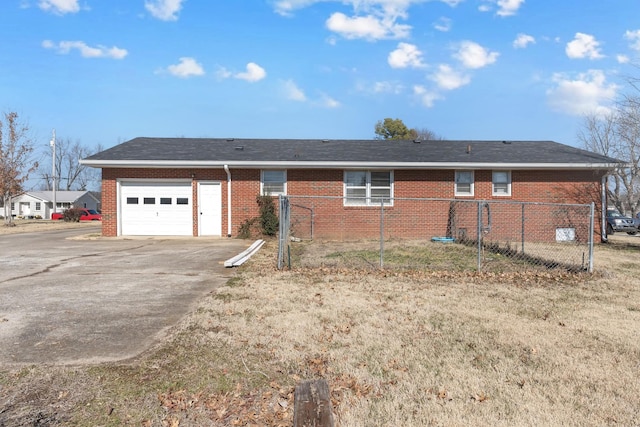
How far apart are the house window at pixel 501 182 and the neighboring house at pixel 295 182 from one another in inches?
1.4

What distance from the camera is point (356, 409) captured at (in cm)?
303

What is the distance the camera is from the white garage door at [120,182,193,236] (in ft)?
50.4

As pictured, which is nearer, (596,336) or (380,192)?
(596,336)

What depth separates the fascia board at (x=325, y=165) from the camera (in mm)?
14742

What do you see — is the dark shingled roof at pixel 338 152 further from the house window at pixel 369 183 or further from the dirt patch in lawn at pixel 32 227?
the dirt patch in lawn at pixel 32 227

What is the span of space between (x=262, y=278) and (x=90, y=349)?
3.79m

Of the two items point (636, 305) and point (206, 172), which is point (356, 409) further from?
point (206, 172)

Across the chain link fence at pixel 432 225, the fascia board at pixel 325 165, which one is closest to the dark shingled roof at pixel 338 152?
the fascia board at pixel 325 165

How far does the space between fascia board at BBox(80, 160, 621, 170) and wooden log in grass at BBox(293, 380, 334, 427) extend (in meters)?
12.0

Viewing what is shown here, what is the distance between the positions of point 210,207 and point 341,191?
486cm

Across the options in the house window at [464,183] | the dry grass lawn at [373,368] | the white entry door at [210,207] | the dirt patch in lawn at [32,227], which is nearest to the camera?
the dry grass lawn at [373,368]

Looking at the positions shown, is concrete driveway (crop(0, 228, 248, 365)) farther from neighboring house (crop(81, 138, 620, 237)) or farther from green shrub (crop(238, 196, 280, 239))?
neighboring house (crop(81, 138, 620, 237))

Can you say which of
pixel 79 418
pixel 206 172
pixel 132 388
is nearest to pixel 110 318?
pixel 132 388

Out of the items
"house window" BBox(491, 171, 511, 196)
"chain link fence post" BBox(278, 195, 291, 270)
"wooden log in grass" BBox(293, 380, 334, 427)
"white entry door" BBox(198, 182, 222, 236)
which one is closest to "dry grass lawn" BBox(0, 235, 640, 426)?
"wooden log in grass" BBox(293, 380, 334, 427)
